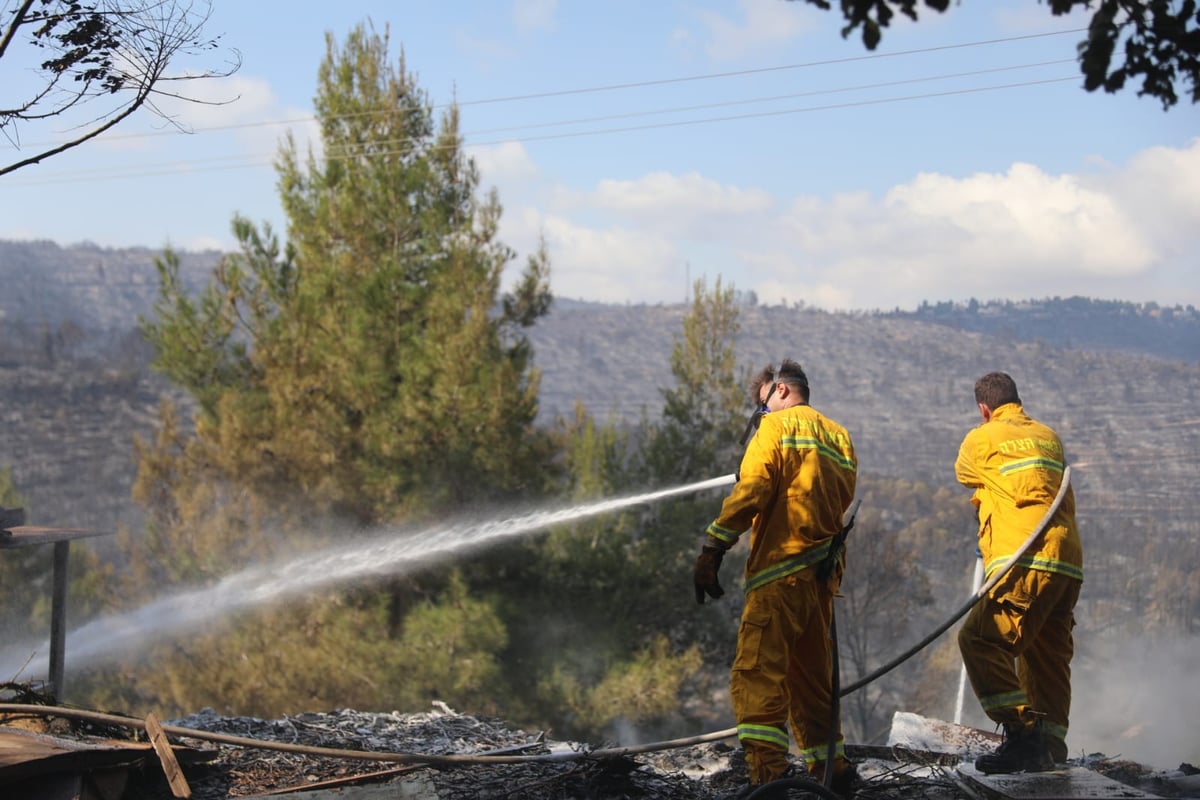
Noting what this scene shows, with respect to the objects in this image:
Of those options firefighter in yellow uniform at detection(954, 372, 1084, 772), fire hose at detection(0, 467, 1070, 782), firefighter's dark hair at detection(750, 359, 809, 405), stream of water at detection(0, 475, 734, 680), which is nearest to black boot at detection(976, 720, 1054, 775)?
firefighter in yellow uniform at detection(954, 372, 1084, 772)

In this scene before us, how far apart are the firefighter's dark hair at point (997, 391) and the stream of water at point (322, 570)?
34.0ft

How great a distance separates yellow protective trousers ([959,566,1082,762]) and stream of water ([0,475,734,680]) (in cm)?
1056

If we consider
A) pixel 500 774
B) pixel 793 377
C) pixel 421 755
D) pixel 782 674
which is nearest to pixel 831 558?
pixel 782 674

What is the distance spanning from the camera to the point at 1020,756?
4.67 metres

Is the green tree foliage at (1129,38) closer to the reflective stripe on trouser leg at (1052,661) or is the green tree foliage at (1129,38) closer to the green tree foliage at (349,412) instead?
the reflective stripe on trouser leg at (1052,661)

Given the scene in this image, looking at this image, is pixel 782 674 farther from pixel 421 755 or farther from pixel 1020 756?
pixel 421 755

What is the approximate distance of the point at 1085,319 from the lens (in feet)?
187

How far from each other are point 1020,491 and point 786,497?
1.32 meters

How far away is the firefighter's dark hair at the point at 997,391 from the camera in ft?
17.0

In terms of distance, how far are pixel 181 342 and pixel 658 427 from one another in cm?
842

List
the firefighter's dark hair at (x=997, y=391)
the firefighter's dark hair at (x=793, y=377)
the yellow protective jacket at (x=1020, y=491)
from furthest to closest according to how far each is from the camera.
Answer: the firefighter's dark hair at (x=997, y=391)
the yellow protective jacket at (x=1020, y=491)
the firefighter's dark hair at (x=793, y=377)

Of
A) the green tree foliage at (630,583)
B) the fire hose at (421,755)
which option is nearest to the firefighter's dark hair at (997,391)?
the fire hose at (421,755)

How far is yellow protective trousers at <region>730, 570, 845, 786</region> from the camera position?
4.11m

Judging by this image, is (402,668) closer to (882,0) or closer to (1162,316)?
(882,0)
